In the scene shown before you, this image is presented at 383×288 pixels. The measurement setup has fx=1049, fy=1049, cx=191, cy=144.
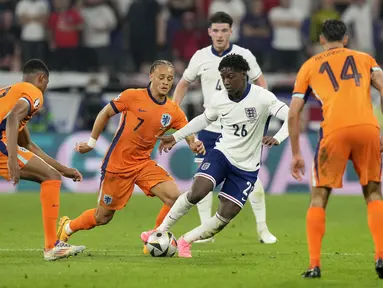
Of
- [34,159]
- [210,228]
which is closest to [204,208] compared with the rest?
[210,228]

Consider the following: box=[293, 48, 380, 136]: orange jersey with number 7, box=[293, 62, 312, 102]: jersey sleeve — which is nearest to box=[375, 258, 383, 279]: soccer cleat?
box=[293, 48, 380, 136]: orange jersey with number 7

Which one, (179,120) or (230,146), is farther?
(179,120)

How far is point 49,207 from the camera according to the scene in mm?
10102

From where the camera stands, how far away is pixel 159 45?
71.0 ft

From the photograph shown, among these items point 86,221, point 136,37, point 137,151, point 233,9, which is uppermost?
point 233,9

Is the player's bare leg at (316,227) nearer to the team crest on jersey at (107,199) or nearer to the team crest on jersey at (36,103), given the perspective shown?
the team crest on jersey at (36,103)

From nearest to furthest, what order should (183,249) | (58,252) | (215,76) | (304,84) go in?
(304,84), (58,252), (183,249), (215,76)

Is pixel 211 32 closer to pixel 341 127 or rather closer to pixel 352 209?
pixel 341 127

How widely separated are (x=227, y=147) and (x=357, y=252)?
2124 millimetres

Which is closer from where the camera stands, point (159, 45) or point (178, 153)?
point (178, 153)

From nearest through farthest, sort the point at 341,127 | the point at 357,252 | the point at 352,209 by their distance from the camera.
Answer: the point at 341,127
the point at 357,252
the point at 352,209

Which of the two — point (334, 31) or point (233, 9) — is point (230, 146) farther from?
point (233, 9)

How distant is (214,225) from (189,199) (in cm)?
38

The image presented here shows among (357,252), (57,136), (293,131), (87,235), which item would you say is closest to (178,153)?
(57,136)
